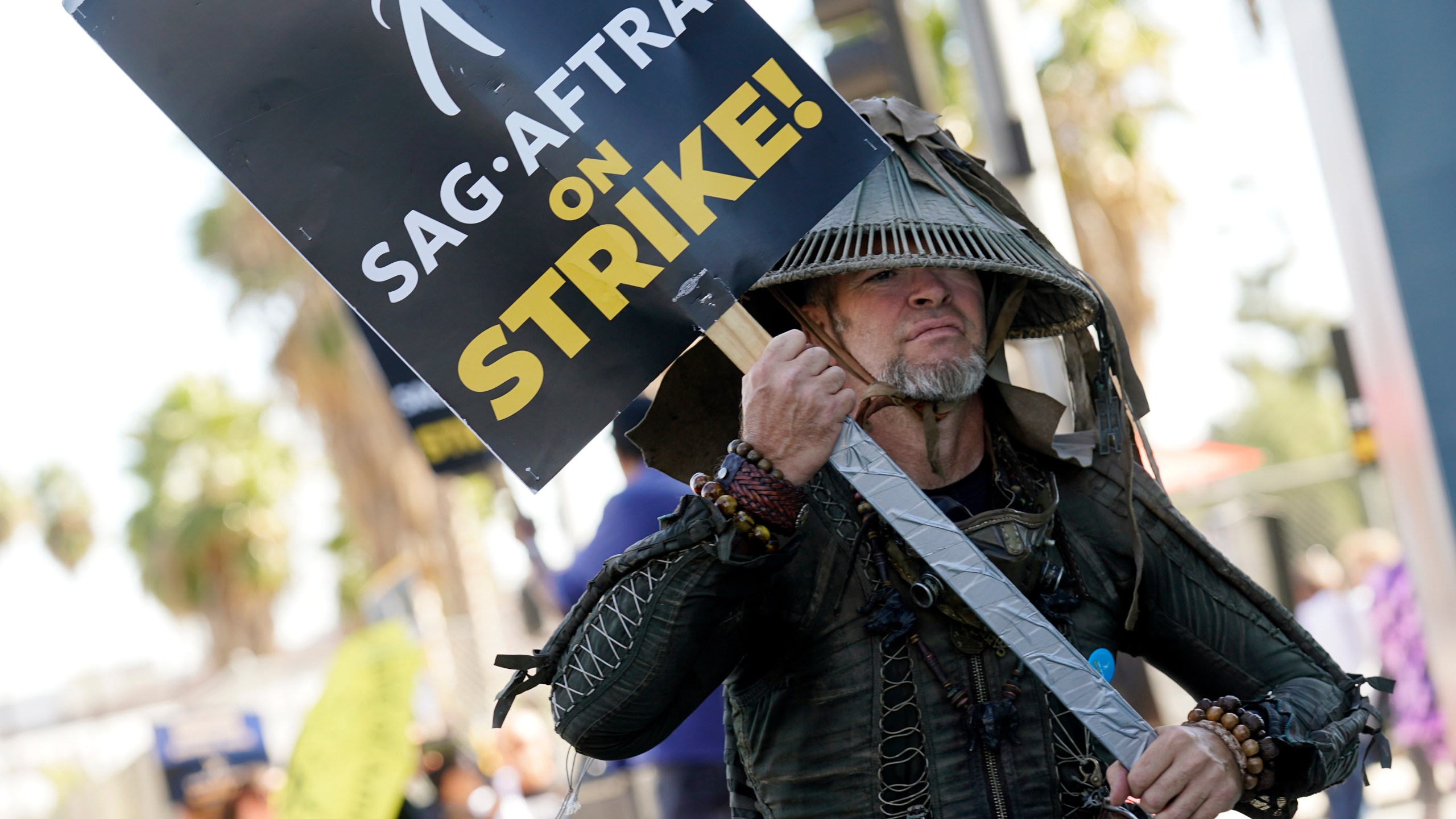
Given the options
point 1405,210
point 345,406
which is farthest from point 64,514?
point 1405,210

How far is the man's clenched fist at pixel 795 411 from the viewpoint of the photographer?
200 centimetres

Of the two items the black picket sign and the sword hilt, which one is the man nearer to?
the sword hilt

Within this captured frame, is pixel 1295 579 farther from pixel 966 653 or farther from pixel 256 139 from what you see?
pixel 256 139

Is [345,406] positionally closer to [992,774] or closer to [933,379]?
[933,379]

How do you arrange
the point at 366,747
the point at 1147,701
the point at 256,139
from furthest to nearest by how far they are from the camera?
the point at 1147,701 < the point at 366,747 < the point at 256,139

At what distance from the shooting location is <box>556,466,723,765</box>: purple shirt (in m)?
4.59

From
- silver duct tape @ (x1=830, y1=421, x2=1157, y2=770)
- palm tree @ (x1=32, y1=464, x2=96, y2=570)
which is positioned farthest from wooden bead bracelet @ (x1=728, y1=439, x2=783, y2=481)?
palm tree @ (x1=32, y1=464, x2=96, y2=570)

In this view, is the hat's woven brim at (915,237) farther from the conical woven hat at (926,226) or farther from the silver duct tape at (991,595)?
the silver duct tape at (991,595)

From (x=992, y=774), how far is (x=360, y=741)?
12.2 feet

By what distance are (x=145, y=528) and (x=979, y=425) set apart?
3115 centimetres

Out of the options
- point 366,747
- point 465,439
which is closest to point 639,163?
point 366,747

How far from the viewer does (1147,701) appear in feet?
26.0

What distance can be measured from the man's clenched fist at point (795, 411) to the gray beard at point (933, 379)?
329mm

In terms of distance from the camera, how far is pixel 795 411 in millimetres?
2002
